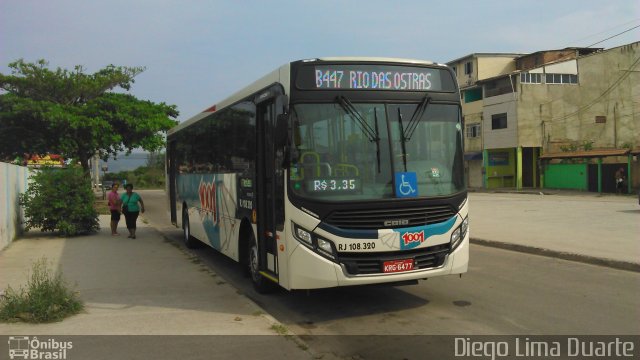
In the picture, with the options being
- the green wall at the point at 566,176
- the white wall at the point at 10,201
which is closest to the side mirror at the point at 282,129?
the white wall at the point at 10,201

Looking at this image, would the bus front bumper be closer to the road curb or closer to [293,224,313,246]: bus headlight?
[293,224,313,246]: bus headlight

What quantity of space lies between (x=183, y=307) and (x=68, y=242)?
346 inches

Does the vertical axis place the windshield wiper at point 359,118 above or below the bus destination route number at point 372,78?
below

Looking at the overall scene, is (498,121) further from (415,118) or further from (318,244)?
(318,244)

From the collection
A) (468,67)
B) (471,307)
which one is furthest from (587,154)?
(471,307)

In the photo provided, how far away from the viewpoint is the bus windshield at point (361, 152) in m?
6.20

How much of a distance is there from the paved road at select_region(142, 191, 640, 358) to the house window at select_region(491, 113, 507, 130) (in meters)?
40.2

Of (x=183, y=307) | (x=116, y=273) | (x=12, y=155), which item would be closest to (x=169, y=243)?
(x=116, y=273)

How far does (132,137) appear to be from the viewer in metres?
30.9

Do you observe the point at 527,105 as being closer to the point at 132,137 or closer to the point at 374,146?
the point at 132,137

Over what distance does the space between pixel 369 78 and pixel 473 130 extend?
48.4m

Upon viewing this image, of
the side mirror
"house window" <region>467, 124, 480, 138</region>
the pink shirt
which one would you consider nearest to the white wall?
the pink shirt

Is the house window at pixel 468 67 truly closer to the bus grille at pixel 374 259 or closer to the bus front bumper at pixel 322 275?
the bus grille at pixel 374 259

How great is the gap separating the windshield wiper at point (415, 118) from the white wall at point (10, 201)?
10557 millimetres
